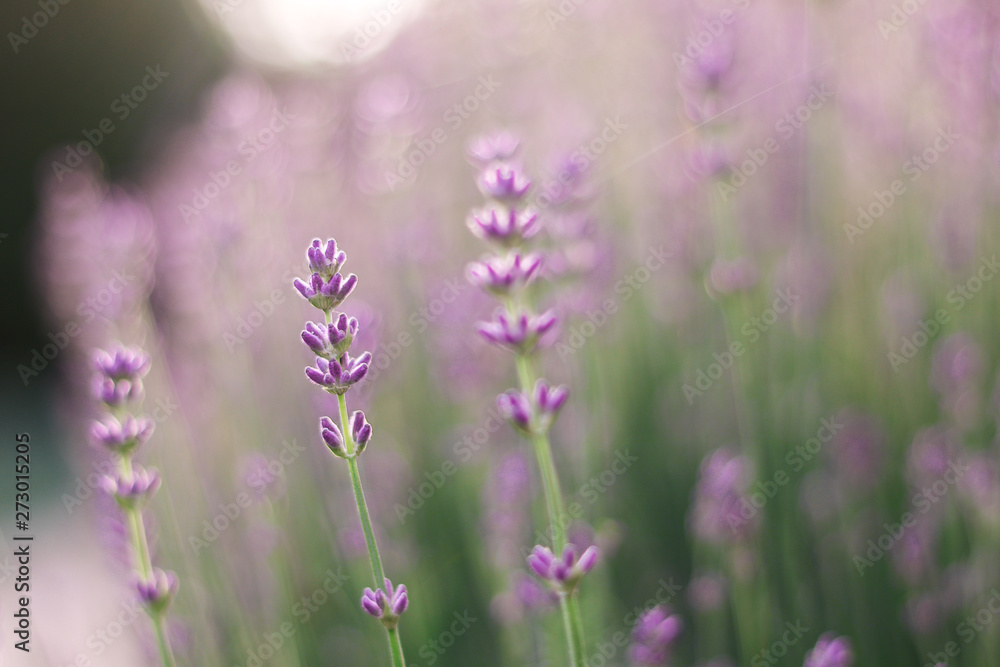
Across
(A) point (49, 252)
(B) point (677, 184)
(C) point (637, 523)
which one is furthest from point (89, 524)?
(B) point (677, 184)

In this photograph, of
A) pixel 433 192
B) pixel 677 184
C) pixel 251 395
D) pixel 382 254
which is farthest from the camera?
pixel 433 192

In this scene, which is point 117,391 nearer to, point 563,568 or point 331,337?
point 331,337

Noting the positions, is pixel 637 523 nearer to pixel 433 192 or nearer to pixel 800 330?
pixel 800 330

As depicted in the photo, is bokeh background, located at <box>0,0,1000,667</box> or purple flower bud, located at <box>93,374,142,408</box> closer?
purple flower bud, located at <box>93,374,142,408</box>

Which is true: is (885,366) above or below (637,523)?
above

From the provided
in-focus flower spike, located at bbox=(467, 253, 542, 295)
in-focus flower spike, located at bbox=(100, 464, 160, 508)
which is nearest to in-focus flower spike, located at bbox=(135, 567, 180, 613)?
in-focus flower spike, located at bbox=(100, 464, 160, 508)

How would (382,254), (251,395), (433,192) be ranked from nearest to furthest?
(251,395), (382,254), (433,192)

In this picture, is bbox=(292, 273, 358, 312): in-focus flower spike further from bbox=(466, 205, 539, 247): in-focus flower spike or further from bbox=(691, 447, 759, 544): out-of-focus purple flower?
bbox=(691, 447, 759, 544): out-of-focus purple flower
